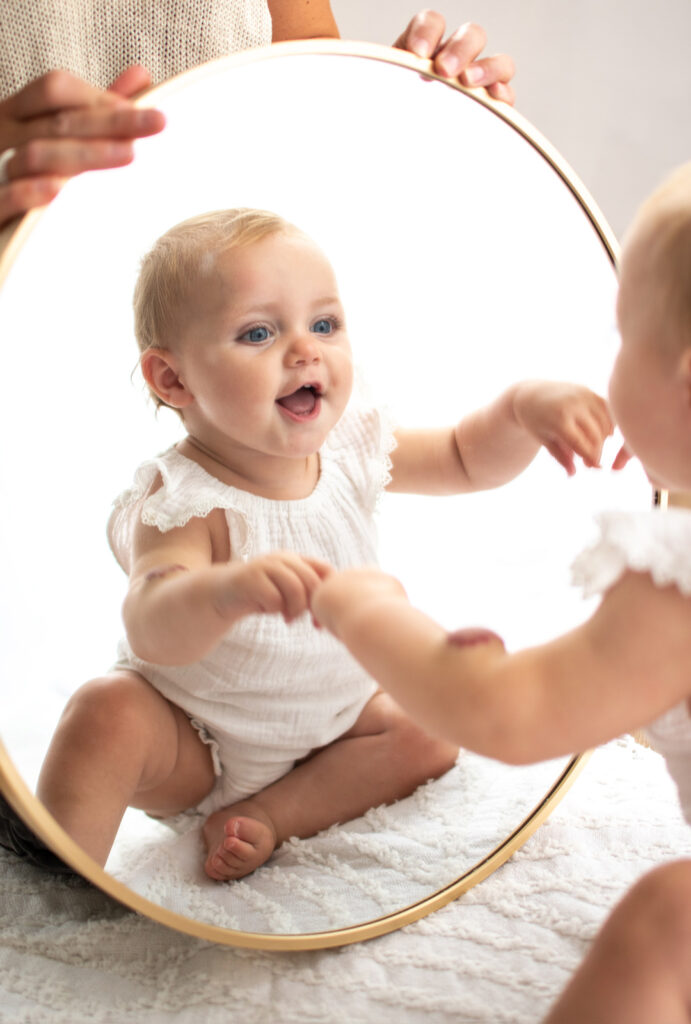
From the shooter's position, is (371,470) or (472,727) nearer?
(472,727)

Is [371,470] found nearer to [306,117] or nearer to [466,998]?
[306,117]

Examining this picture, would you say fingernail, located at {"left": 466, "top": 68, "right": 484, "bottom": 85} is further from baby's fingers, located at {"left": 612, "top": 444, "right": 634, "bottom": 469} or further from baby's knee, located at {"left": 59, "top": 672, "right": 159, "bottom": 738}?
baby's knee, located at {"left": 59, "top": 672, "right": 159, "bottom": 738}

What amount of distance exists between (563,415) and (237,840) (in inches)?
12.4

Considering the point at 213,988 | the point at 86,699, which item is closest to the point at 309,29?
the point at 86,699

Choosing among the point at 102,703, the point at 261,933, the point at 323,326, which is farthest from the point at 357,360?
the point at 261,933

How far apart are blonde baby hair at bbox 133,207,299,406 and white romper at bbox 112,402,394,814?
2.7 inches

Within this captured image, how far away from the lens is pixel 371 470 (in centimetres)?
55

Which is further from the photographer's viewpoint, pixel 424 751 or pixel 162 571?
pixel 424 751

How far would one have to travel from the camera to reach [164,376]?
0.50m

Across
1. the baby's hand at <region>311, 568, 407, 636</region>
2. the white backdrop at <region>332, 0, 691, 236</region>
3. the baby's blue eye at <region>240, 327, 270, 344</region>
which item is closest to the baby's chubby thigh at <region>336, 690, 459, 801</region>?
the baby's hand at <region>311, 568, 407, 636</region>

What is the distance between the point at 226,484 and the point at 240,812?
0.68 ft

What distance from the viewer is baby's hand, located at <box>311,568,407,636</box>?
454 millimetres

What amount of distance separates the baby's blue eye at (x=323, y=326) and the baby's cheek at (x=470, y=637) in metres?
0.18

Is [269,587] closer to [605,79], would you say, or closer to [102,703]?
[102,703]
